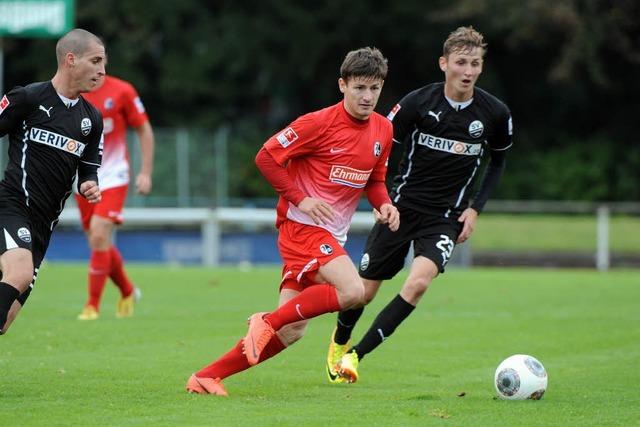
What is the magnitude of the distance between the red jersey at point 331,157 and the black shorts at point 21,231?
1502 millimetres

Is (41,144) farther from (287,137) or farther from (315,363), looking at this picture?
(315,363)

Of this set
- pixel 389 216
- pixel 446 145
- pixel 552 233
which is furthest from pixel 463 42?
pixel 552 233

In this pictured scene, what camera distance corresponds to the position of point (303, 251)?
7535mm

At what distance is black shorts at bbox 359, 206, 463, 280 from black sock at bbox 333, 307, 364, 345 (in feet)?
1.06

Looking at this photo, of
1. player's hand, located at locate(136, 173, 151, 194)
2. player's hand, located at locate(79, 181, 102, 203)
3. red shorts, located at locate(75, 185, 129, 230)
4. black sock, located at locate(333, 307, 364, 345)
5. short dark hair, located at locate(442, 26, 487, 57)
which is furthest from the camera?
red shorts, located at locate(75, 185, 129, 230)

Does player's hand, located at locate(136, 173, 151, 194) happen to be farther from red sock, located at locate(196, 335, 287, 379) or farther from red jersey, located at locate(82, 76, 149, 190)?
red sock, located at locate(196, 335, 287, 379)

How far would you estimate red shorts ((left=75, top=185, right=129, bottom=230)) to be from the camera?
39.4ft

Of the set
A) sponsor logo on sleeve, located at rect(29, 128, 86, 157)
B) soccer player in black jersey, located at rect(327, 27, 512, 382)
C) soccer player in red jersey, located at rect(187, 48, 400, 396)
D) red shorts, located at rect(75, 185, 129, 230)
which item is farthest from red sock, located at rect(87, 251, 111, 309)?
soccer player in red jersey, located at rect(187, 48, 400, 396)

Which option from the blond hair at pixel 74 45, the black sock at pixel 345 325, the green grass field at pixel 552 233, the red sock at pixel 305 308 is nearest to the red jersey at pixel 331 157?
the red sock at pixel 305 308

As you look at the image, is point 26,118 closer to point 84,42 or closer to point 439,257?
point 84,42

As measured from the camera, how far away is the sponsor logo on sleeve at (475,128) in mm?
8906

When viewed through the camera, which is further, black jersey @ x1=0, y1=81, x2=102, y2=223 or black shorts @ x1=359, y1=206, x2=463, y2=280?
black shorts @ x1=359, y1=206, x2=463, y2=280

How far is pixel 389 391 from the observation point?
781 centimetres

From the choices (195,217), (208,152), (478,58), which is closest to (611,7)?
(208,152)
